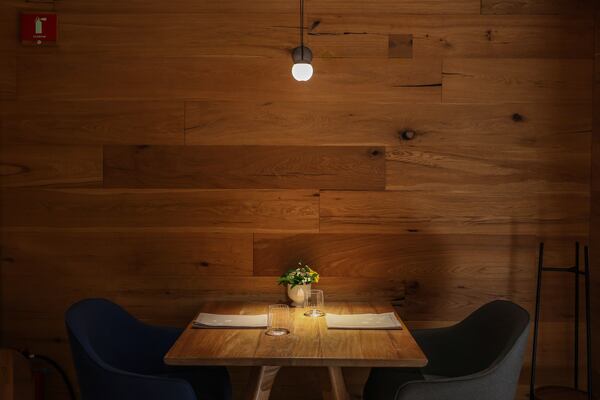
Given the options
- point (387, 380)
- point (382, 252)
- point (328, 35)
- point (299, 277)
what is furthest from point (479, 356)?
point (328, 35)

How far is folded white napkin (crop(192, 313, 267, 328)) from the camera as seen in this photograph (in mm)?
2541

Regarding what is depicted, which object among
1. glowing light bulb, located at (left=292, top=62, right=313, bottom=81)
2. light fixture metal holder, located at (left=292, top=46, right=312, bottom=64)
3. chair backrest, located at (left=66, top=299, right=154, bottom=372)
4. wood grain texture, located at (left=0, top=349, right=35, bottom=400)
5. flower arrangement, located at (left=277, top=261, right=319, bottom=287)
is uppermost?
light fixture metal holder, located at (left=292, top=46, right=312, bottom=64)

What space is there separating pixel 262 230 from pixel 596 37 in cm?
196

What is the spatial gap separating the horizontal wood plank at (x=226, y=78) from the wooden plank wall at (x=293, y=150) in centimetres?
1

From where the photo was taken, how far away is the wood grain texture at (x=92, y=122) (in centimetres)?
313

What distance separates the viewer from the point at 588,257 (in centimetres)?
315

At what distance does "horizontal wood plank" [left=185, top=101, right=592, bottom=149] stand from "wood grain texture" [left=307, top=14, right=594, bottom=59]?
276mm

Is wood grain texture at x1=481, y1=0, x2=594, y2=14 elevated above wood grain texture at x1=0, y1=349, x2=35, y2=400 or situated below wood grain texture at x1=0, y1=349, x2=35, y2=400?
above

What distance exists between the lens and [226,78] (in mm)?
3123

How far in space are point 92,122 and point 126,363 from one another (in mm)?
1239

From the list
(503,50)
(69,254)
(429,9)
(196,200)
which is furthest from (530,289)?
(69,254)

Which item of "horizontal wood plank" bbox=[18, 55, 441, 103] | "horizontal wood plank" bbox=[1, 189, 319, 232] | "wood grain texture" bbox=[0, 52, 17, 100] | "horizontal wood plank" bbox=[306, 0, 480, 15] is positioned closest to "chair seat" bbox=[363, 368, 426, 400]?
"horizontal wood plank" bbox=[1, 189, 319, 232]

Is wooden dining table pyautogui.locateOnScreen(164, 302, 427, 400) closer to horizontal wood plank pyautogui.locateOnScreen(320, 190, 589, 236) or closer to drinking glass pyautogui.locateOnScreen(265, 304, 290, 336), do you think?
drinking glass pyautogui.locateOnScreen(265, 304, 290, 336)

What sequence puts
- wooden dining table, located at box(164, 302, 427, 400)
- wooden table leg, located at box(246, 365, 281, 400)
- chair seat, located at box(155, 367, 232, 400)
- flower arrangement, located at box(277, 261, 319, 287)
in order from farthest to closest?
flower arrangement, located at box(277, 261, 319, 287), chair seat, located at box(155, 367, 232, 400), wooden table leg, located at box(246, 365, 281, 400), wooden dining table, located at box(164, 302, 427, 400)
